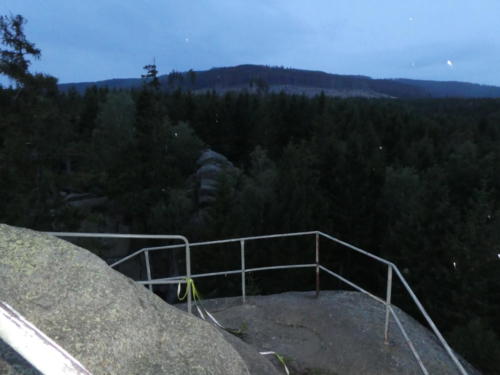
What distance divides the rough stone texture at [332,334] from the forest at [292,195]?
9.24m

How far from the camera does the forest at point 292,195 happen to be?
24.3 meters

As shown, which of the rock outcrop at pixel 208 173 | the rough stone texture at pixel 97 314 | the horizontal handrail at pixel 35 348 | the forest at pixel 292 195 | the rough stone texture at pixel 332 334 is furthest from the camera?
the rock outcrop at pixel 208 173

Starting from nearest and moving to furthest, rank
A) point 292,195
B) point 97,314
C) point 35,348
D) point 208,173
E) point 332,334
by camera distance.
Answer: point 35,348 < point 97,314 < point 332,334 < point 292,195 < point 208,173

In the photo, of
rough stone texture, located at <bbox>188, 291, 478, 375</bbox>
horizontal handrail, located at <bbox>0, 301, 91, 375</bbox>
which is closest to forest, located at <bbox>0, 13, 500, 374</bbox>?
rough stone texture, located at <bbox>188, 291, 478, 375</bbox>

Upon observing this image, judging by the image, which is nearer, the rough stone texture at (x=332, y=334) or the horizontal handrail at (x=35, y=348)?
the horizontal handrail at (x=35, y=348)

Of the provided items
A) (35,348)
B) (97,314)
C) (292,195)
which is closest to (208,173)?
(292,195)

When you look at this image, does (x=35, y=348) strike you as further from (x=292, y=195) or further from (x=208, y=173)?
(x=208, y=173)

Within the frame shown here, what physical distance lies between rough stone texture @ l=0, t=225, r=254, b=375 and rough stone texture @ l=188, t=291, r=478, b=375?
6.20 feet

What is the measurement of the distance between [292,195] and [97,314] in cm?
2792

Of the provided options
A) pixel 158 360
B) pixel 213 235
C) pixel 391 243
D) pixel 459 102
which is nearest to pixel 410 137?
pixel 391 243

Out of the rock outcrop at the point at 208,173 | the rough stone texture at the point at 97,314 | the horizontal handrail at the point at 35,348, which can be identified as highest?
the horizontal handrail at the point at 35,348

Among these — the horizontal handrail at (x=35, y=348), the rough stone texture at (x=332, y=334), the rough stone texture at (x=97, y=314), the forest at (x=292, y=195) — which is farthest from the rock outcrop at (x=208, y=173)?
the horizontal handrail at (x=35, y=348)

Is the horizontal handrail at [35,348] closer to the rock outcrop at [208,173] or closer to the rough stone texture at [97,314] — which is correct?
the rough stone texture at [97,314]

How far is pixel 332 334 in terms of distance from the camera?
6223mm
